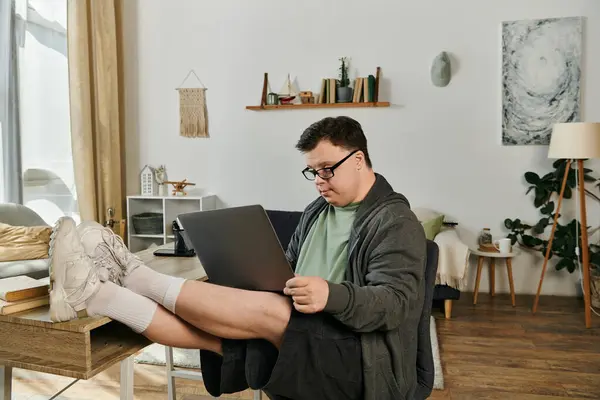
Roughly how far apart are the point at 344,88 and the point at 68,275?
304 centimetres

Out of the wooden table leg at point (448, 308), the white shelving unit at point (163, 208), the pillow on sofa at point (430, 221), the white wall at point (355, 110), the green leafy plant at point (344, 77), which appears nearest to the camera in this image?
the wooden table leg at point (448, 308)

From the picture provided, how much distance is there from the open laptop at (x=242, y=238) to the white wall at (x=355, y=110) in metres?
2.88

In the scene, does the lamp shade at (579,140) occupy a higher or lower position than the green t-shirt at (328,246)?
higher

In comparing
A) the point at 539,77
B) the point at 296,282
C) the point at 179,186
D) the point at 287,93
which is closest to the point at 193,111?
the point at 179,186

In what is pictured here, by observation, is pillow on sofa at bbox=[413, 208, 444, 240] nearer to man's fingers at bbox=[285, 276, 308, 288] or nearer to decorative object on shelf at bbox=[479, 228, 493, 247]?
decorative object on shelf at bbox=[479, 228, 493, 247]

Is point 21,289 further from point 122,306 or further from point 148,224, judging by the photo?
point 148,224

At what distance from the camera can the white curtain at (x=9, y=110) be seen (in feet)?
12.8

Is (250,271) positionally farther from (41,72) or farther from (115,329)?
(41,72)

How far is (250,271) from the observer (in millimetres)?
1507

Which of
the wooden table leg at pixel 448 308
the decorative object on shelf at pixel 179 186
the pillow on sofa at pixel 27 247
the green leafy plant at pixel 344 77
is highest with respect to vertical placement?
the green leafy plant at pixel 344 77

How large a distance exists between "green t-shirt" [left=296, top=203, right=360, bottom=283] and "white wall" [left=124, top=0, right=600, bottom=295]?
2.48 meters

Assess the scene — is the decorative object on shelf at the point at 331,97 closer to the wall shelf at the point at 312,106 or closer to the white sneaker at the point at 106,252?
the wall shelf at the point at 312,106

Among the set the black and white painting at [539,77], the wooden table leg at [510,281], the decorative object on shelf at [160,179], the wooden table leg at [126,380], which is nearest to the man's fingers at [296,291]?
the wooden table leg at [126,380]

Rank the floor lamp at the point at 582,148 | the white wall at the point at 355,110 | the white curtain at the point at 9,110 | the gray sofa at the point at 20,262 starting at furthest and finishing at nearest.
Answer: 1. the white wall at the point at 355,110
2. the white curtain at the point at 9,110
3. the floor lamp at the point at 582,148
4. the gray sofa at the point at 20,262
